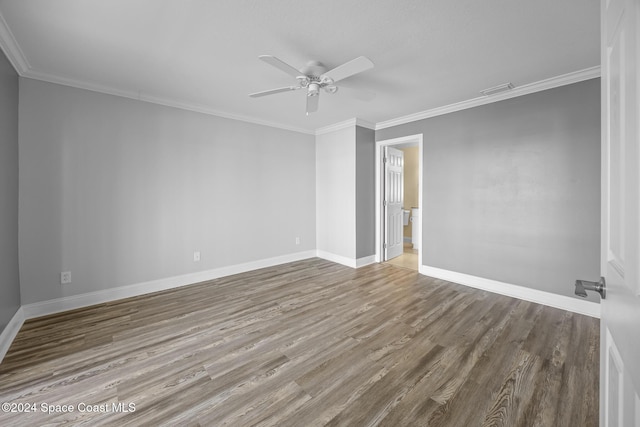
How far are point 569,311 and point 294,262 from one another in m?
3.71

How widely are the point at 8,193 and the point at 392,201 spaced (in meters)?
4.90

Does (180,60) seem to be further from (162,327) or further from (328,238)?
(328,238)

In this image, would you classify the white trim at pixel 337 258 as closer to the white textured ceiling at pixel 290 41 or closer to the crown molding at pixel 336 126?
the crown molding at pixel 336 126

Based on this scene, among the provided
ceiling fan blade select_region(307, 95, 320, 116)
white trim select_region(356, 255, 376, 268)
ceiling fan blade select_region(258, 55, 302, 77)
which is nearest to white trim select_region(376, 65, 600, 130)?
ceiling fan blade select_region(307, 95, 320, 116)

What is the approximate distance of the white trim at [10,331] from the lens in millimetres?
2084

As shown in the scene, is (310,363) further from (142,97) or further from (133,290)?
(142,97)

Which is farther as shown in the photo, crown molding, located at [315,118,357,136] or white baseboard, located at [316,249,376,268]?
white baseboard, located at [316,249,376,268]

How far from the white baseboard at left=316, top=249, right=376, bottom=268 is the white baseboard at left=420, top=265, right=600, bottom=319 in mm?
931

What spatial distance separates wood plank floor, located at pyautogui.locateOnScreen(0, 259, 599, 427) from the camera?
1526 millimetres

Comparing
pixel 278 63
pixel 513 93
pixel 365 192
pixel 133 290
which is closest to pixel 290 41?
pixel 278 63

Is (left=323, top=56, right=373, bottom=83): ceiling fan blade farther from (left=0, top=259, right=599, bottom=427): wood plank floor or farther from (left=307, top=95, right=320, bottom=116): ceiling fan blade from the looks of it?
(left=0, top=259, right=599, bottom=427): wood plank floor

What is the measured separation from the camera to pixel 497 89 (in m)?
3.05

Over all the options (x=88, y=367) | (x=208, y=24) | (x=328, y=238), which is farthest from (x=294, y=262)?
(x=208, y=24)

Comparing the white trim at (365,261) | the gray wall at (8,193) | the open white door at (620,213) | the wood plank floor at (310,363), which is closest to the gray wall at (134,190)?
the gray wall at (8,193)
